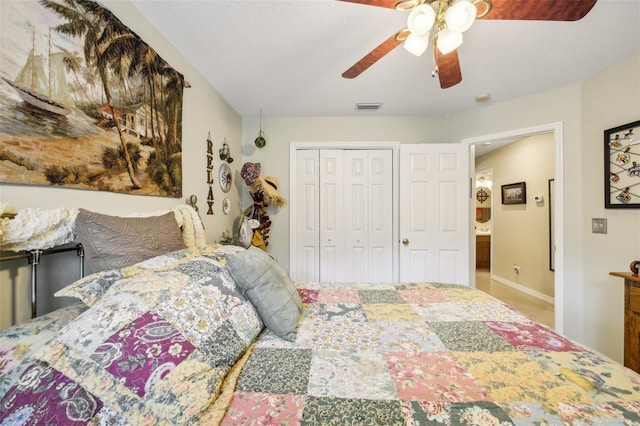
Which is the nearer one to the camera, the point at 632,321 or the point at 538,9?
the point at 538,9

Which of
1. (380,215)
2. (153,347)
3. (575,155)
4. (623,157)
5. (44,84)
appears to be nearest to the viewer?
(153,347)

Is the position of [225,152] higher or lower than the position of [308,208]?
higher

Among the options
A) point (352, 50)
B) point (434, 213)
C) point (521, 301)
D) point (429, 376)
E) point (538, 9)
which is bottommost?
point (521, 301)

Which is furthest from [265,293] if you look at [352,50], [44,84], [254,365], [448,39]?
[352,50]

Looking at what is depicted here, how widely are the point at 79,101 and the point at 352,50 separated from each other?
1.63 m

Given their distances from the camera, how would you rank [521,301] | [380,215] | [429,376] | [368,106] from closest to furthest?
[429,376] → [368,106] → [380,215] → [521,301]

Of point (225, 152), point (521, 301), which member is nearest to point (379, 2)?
point (225, 152)

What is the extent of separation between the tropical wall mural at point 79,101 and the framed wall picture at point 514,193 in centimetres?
502

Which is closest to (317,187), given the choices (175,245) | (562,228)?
(175,245)

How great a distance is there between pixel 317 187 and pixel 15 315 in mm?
2561

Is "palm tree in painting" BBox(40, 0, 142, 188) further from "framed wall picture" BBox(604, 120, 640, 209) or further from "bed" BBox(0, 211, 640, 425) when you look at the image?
"framed wall picture" BBox(604, 120, 640, 209)

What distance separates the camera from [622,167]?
1917mm

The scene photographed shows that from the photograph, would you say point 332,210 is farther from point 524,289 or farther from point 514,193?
point 524,289

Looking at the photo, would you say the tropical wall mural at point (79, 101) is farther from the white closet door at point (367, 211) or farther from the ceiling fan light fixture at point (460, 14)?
the white closet door at point (367, 211)
